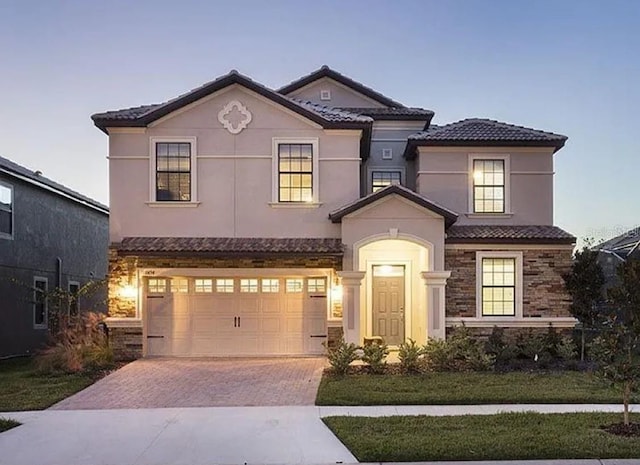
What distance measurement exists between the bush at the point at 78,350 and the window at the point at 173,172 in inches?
147

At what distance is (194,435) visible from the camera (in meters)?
8.48

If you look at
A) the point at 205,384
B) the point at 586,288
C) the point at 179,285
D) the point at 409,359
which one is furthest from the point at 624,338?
the point at 179,285

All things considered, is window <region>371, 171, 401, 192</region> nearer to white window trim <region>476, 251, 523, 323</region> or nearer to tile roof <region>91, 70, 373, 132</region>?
tile roof <region>91, 70, 373, 132</region>

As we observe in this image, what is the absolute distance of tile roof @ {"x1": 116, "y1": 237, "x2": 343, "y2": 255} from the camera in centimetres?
1535

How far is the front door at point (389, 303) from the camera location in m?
17.4

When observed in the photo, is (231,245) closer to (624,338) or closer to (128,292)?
(128,292)

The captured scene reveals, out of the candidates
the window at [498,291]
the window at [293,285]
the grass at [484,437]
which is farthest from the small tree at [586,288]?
the window at [293,285]

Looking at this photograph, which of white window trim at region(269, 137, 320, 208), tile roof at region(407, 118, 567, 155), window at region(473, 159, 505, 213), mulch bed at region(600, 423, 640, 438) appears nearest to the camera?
mulch bed at region(600, 423, 640, 438)

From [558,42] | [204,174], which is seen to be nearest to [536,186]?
[558,42]

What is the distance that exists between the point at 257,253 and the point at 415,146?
568 cm

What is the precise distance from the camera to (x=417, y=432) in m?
8.27

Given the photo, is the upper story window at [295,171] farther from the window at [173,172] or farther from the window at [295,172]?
the window at [173,172]

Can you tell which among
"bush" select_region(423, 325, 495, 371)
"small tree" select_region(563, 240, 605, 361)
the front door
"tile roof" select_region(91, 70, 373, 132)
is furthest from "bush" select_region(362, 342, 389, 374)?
"tile roof" select_region(91, 70, 373, 132)

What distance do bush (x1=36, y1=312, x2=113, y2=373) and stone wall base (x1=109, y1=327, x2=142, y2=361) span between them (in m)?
0.23
